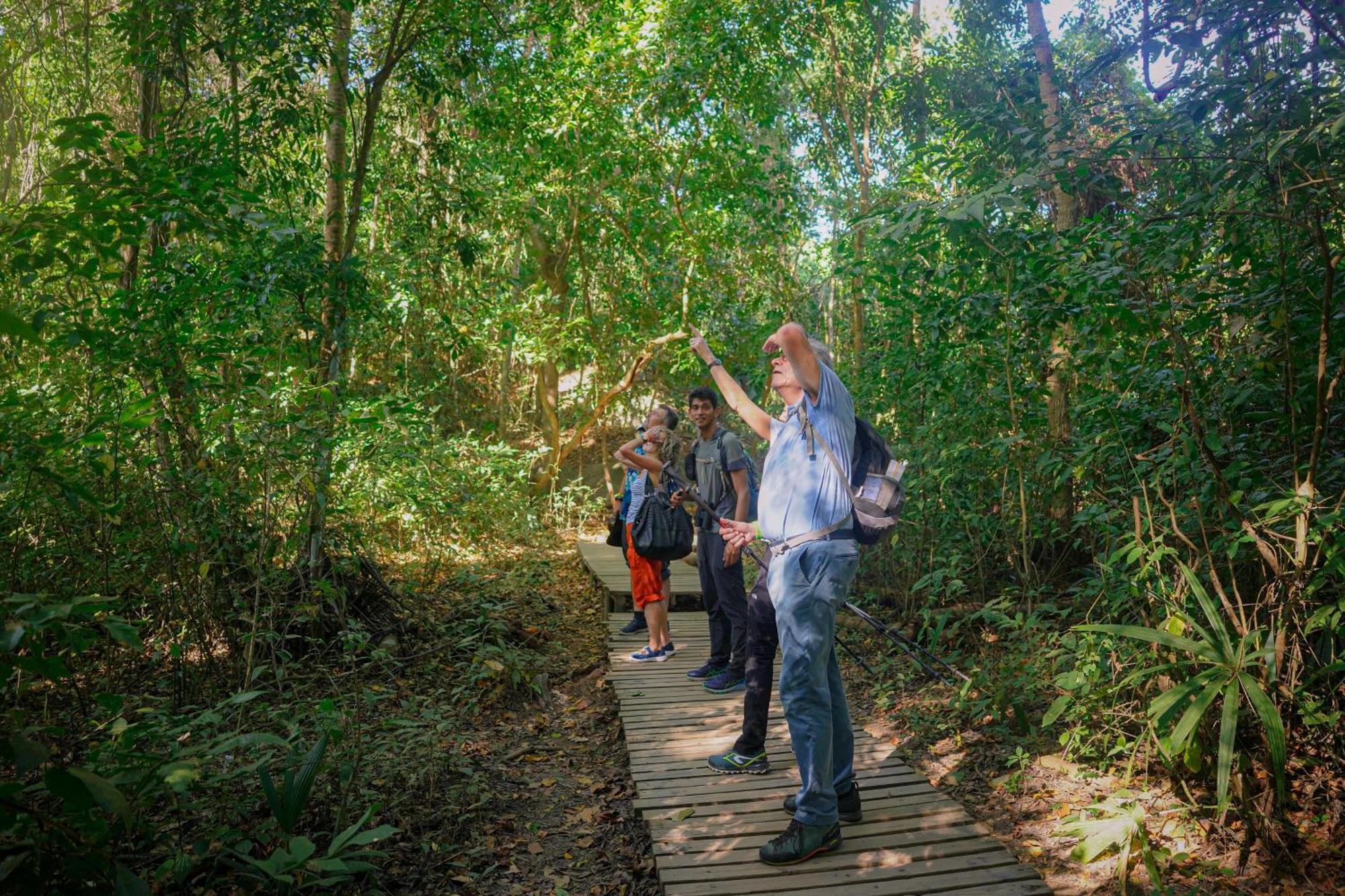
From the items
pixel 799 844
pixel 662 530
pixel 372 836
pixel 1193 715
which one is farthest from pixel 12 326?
pixel 662 530

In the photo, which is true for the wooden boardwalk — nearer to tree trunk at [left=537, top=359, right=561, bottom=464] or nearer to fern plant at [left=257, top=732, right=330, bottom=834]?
fern plant at [left=257, top=732, right=330, bottom=834]

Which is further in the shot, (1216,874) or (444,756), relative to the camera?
(444,756)

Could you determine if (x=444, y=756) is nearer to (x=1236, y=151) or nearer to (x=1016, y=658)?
(x=1016, y=658)

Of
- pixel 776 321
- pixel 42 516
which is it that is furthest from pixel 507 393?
pixel 42 516

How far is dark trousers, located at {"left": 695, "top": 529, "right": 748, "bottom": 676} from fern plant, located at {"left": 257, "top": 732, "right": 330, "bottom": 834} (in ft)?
8.89

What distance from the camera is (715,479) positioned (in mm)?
5852

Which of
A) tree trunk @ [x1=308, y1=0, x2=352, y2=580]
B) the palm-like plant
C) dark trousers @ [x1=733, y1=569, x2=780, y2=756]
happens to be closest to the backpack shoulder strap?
dark trousers @ [x1=733, y1=569, x2=780, y2=756]

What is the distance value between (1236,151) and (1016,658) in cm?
287

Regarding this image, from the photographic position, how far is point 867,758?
15.2ft

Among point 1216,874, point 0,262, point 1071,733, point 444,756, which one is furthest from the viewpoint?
point 444,756

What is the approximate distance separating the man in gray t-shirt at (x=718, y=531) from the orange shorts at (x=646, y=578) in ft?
1.59

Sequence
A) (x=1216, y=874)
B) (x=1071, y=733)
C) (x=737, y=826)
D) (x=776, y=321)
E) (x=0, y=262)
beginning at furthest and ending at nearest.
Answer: (x=776, y=321), (x=1071, y=733), (x=737, y=826), (x=0, y=262), (x=1216, y=874)

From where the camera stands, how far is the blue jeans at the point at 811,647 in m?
3.42

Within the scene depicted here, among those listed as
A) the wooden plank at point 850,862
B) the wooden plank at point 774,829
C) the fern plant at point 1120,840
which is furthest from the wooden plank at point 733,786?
the fern plant at point 1120,840
